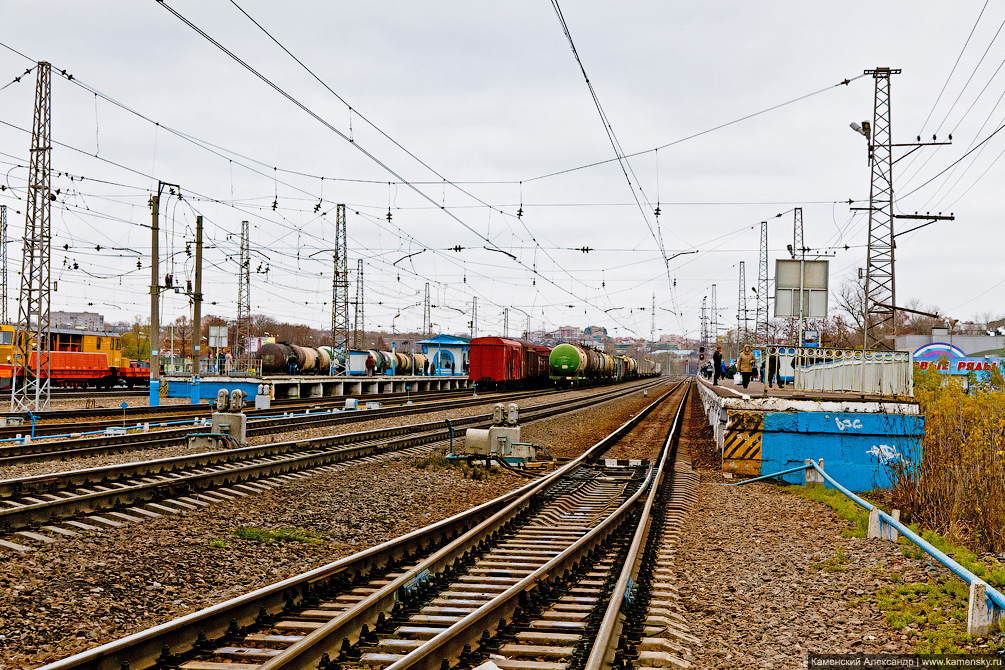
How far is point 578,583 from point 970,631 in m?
3.27

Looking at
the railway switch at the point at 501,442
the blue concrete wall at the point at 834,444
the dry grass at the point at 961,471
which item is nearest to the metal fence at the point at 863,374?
the blue concrete wall at the point at 834,444

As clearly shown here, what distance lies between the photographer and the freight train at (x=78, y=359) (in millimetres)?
36500

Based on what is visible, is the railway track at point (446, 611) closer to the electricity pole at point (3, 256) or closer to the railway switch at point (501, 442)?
the railway switch at point (501, 442)

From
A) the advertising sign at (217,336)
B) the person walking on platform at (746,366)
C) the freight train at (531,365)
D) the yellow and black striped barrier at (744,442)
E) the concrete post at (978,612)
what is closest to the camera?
the concrete post at (978,612)

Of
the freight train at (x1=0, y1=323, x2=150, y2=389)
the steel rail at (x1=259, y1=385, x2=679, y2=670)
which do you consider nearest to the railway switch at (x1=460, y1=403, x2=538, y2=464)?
the steel rail at (x1=259, y1=385, x2=679, y2=670)

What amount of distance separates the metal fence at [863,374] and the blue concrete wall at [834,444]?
1.14 meters

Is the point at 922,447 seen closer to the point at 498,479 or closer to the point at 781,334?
the point at 498,479

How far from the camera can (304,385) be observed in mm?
41000

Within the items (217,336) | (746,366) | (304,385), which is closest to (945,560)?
(746,366)

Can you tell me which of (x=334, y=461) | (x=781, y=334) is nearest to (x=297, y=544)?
(x=334, y=461)

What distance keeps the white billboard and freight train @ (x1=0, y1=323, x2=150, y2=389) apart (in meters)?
31.7

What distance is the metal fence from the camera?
16.7 m

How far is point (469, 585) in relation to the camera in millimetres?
7559

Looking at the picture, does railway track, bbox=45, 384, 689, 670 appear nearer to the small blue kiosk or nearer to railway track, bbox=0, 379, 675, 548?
railway track, bbox=0, 379, 675, 548
